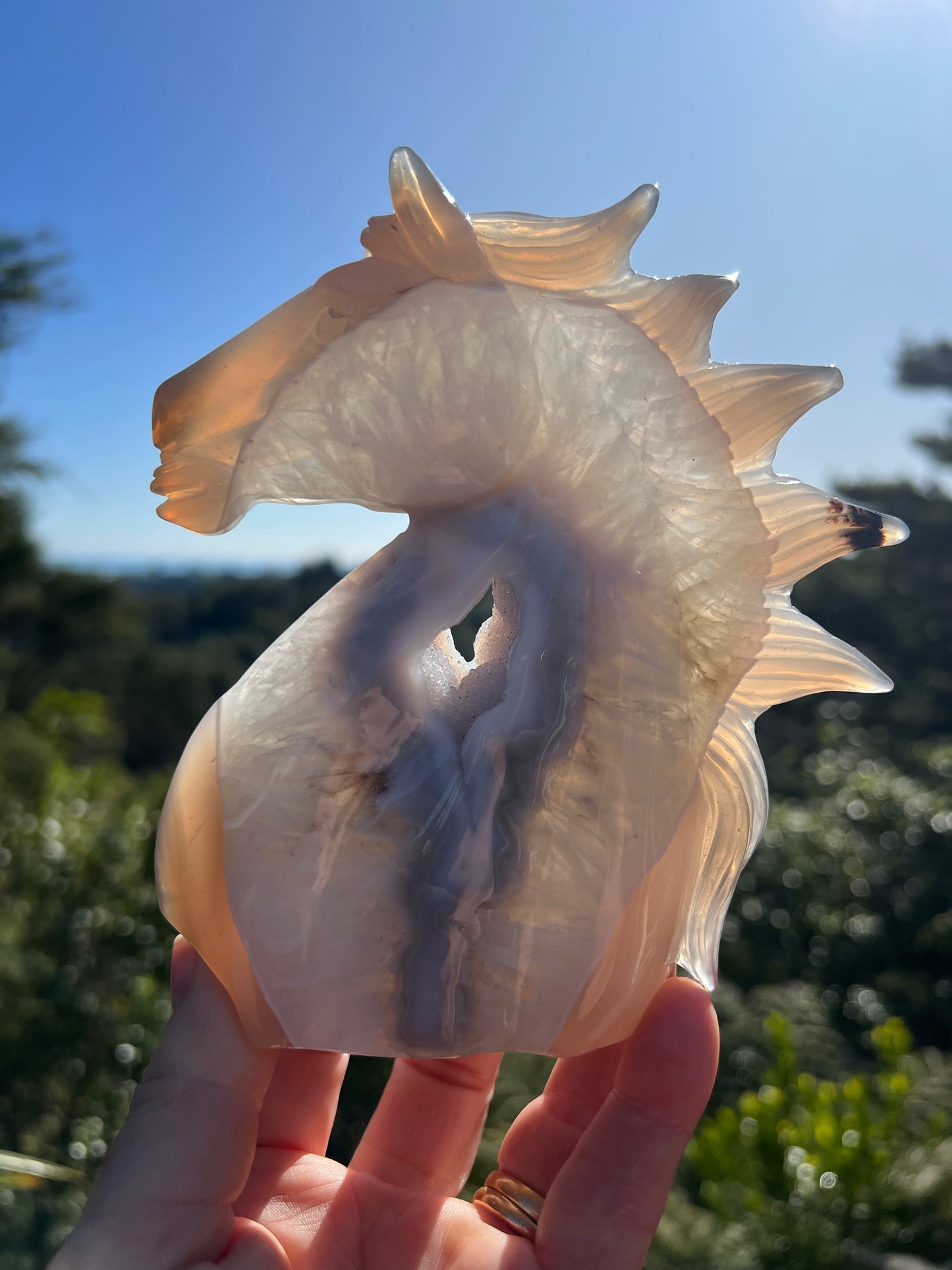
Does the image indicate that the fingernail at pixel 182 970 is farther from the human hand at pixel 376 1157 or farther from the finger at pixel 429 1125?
the finger at pixel 429 1125

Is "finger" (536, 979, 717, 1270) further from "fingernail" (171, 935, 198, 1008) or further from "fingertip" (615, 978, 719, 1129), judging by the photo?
"fingernail" (171, 935, 198, 1008)

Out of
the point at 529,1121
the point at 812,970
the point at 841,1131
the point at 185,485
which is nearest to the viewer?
the point at 185,485

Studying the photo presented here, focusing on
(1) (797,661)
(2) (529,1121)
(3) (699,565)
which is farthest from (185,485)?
(2) (529,1121)

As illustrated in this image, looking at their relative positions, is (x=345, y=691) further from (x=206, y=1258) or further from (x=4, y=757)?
(x=4, y=757)

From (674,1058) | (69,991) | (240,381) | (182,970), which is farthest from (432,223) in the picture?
(69,991)

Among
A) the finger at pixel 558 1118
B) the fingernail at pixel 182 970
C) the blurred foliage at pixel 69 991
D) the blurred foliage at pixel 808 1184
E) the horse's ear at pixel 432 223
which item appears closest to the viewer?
the horse's ear at pixel 432 223

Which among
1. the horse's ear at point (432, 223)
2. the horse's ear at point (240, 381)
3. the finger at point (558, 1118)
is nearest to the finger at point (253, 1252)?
the finger at point (558, 1118)

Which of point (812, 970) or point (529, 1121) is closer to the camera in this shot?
point (529, 1121)

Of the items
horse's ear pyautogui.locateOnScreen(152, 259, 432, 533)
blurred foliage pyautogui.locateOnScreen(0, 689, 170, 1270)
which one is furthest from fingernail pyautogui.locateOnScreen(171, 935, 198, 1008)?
blurred foliage pyautogui.locateOnScreen(0, 689, 170, 1270)
